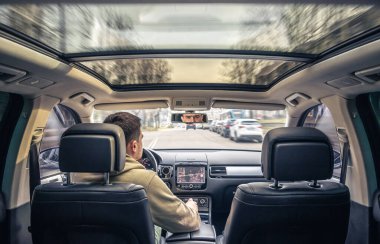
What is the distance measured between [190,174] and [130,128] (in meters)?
2.66

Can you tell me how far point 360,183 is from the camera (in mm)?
3668

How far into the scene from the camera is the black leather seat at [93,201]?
225 centimetres

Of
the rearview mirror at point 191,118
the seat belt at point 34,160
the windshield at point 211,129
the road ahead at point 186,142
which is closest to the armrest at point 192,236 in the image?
the windshield at point 211,129

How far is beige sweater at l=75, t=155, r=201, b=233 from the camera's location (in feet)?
8.39

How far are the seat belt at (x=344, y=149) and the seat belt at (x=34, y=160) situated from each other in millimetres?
3476

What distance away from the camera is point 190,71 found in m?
3.71

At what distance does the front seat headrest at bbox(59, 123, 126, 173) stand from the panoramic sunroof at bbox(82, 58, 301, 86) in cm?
112

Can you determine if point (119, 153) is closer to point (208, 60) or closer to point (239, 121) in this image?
point (208, 60)

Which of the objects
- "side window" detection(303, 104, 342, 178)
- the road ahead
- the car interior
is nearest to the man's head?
the car interior

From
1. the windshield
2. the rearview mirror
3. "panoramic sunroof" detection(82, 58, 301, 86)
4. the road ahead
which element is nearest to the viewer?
"panoramic sunroof" detection(82, 58, 301, 86)

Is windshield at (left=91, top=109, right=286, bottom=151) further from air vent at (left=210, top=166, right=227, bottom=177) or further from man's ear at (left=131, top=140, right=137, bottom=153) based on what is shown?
man's ear at (left=131, top=140, right=137, bottom=153)

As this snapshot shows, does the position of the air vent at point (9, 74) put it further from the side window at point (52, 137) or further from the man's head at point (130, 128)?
the side window at point (52, 137)

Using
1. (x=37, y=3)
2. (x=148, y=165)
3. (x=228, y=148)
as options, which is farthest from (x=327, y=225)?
(x=228, y=148)

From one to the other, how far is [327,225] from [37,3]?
2353mm
